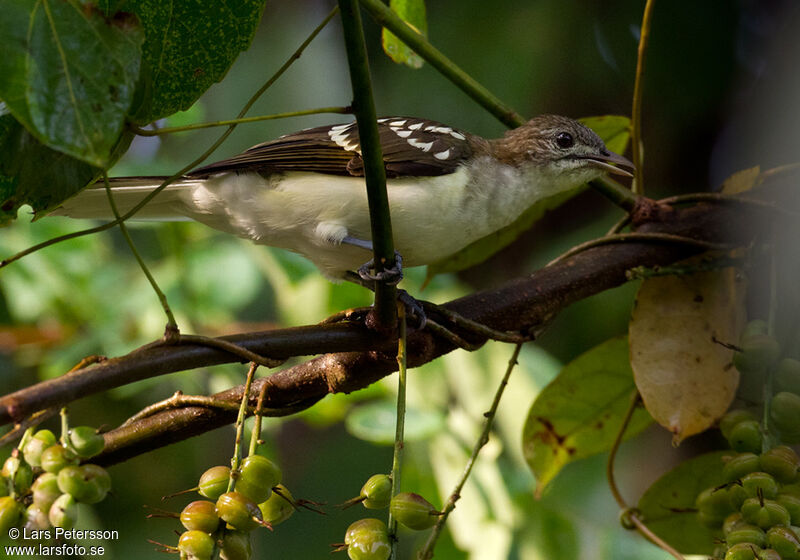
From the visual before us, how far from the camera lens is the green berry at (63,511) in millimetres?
1104

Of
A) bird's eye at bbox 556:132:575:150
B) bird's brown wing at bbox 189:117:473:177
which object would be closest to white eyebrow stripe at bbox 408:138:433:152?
bird's brown wing at bbox 189:117:473:177

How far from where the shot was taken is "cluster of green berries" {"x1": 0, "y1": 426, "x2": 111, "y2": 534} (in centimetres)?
111

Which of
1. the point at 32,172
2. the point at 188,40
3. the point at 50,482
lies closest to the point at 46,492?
the point at 50,482

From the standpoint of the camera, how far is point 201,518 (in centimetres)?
104

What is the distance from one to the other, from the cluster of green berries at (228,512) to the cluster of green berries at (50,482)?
16cm

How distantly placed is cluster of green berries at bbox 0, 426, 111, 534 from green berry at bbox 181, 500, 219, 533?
6.2 inches

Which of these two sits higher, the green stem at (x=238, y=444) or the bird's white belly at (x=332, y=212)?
the bird's white belly at (x=332, y=212)

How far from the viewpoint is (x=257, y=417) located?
1.21 meters

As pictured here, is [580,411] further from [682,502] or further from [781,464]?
[781,464]

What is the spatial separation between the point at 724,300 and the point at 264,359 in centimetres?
113

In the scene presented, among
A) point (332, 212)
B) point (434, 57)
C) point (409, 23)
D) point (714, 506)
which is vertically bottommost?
point (714, 506)

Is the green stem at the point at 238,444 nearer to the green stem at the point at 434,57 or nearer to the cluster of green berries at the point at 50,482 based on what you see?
the cluster of green berries at the point at 50,482

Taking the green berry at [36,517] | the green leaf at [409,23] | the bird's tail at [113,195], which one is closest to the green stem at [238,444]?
the green berry at [36,517]

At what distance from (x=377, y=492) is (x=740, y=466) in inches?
24.8
